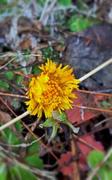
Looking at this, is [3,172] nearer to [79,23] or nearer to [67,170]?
[67,170]

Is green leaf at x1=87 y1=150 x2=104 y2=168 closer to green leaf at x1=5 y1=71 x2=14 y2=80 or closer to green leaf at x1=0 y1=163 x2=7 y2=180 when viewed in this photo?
green leaf at x1=0 y1=163 x2=7 y2=180

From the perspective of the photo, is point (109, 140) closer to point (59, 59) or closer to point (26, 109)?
point (26, 109)

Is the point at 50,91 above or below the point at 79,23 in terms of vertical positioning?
above

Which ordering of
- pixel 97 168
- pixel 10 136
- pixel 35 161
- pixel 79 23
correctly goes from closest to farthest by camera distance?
pixel 97 168, pixel 35 161, pixel 10 136, pixel 79 23

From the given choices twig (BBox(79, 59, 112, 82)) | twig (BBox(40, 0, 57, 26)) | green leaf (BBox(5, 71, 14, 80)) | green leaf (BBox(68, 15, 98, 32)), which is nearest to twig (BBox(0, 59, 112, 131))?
twig (BBox(79, 59, 112, 82))

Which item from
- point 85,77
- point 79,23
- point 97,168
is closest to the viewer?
point 97,168

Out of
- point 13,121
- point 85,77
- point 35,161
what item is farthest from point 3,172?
point 85,77

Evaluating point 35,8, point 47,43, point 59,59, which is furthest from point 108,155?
point 35,8

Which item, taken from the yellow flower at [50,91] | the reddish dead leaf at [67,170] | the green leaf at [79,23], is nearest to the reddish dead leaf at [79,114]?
the yellow flower at [50,91]
